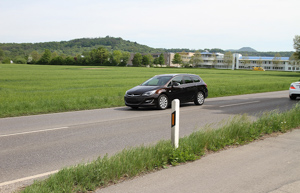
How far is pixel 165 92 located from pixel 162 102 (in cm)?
53

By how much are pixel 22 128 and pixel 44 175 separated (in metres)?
5.40

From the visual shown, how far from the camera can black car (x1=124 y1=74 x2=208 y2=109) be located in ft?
50.8

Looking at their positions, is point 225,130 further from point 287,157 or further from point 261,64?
point 261,64

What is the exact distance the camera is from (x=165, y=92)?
16.0 metres

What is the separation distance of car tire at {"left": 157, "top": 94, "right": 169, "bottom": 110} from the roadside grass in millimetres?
6576

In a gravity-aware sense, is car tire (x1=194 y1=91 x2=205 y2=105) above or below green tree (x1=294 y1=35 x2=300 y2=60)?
below

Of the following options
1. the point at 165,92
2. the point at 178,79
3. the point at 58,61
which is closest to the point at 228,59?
the point at 58,61

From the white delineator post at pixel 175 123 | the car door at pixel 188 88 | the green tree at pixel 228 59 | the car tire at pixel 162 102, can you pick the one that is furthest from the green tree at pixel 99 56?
the white delineator post at pixel 175 123

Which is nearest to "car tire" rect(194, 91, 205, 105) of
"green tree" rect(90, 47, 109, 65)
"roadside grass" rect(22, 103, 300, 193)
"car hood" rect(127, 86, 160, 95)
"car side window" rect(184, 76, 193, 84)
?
"car side window" rect(184, 76, 193, 84)

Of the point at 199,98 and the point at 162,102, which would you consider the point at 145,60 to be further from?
the point at 162,102

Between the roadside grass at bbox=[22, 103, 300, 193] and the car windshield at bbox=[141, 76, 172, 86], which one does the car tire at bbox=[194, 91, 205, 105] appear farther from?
the roadside grass at bbox=[22, 103, 300, 193]

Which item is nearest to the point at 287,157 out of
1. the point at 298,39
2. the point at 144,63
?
the point at 298,39

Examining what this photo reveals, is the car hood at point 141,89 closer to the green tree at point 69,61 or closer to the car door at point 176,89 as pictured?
the car door at point 176,89

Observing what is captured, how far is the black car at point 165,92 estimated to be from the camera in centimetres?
1548
